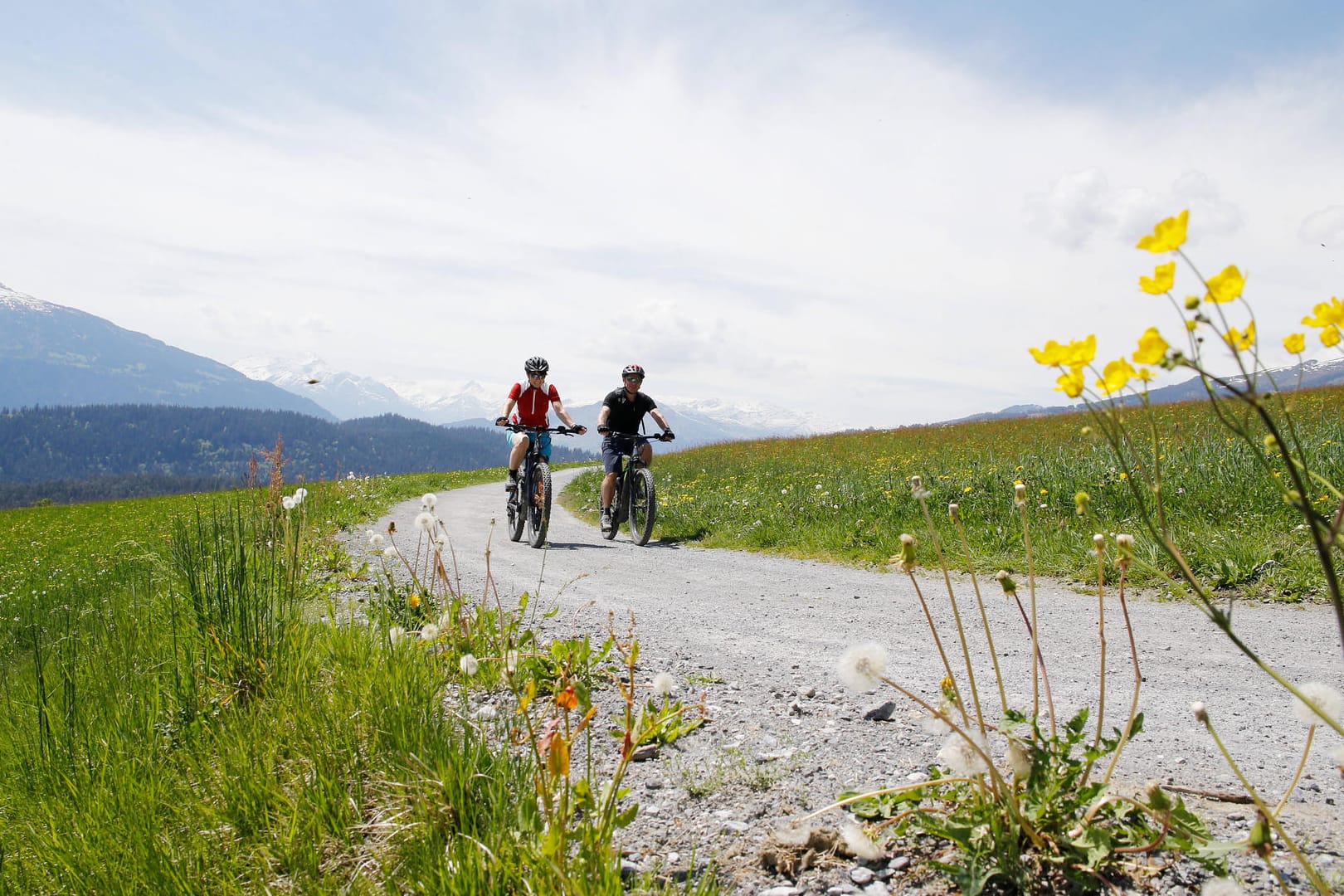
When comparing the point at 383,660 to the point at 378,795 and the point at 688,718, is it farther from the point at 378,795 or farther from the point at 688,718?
the point at 688,718

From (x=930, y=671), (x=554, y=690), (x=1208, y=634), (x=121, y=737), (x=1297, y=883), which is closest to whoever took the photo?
(x=1297, y=883)

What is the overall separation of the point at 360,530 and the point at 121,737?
33.4ft

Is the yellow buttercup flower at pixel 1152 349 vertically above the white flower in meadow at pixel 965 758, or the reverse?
the yellow buttercup flower at pixel 1152 349

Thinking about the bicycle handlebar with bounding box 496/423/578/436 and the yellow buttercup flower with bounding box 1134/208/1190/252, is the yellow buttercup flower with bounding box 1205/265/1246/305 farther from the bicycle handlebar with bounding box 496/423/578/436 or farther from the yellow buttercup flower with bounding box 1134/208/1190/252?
the bicycle handlebar with bounding box 496/423/578/436

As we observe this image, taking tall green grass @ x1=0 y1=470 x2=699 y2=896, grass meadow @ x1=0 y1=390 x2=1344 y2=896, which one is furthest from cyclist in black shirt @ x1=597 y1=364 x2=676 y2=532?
tall green grass @ x1=0 y1=470 x2=699 y2=896

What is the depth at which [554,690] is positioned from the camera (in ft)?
11.8

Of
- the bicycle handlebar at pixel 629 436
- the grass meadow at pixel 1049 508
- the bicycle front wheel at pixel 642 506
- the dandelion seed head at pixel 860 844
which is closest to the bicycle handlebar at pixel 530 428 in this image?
the bicycle handlebar at pixel 629 436

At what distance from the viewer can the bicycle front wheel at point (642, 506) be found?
11.6 m

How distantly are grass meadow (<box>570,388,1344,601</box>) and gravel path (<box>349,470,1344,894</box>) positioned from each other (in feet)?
2.04

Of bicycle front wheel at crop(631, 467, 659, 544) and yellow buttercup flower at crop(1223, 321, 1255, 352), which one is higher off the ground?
yellow buttercup flower at crop(1223, 321, 1255, 352)

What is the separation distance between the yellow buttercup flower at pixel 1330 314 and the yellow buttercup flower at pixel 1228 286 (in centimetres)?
21

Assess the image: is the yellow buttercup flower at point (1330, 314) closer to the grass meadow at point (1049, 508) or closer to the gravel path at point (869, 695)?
the grass meadow at point (1049, 508)

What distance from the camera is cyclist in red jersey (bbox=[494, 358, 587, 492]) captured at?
37.1 feet

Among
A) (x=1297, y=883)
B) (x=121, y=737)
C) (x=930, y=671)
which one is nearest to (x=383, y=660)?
(x=121, y=737)
